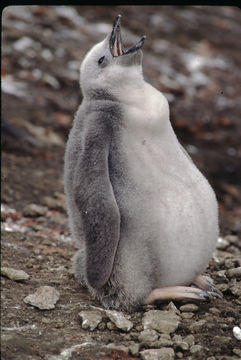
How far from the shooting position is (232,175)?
7.42 m

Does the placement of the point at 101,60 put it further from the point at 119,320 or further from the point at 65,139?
the point at 65,139

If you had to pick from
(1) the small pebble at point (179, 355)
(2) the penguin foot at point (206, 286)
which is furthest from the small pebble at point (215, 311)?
(1) the small pebble at point (179, 355)

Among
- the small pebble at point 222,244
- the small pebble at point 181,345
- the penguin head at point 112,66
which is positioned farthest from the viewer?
the small pebble at point 222,244

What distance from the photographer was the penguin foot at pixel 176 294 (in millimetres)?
3189

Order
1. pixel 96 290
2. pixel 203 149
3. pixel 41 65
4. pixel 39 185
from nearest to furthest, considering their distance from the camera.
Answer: pixel 96 290 < pixel 39 185 < pixel 203 149 < pixel 41 65

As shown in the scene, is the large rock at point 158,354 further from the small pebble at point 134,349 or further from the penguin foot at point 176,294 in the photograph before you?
the penguin foot at point 176,294

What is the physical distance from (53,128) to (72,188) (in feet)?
13.6

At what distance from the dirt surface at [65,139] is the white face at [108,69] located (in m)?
1.29

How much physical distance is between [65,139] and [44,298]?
13.6ft

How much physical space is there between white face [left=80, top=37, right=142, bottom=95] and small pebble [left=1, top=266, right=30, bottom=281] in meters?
1.25

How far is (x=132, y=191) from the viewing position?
3074 mm

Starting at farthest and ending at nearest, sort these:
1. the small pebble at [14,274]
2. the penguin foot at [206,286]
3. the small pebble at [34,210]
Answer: the small pebble at [34,210] < the small pebble at [14,274] < the penguin foot at [206,286]
